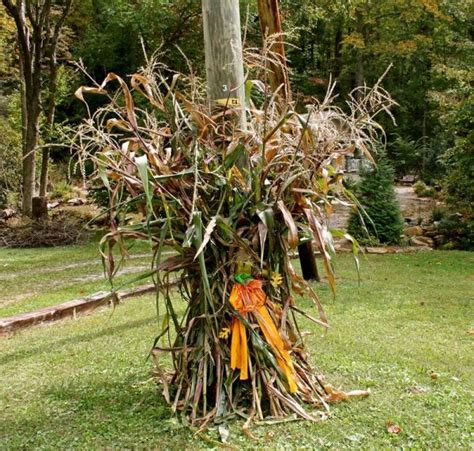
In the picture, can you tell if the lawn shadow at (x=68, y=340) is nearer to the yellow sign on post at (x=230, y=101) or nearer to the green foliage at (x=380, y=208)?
the yellow sign on post at (x=230, y=101)

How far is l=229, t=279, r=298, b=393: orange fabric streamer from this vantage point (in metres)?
2.40

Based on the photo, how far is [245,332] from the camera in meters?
2.43

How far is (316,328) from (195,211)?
6.75ft

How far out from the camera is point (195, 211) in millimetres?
2348

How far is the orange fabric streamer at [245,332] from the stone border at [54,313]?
6.52 ft

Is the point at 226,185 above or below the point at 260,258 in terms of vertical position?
above

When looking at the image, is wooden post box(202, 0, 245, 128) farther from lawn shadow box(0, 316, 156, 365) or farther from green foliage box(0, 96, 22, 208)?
green foliage box(0, 96, 22, 208)

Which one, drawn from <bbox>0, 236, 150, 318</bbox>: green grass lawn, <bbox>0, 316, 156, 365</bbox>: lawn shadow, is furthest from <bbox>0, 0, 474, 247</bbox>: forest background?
<bbox>0, 316, 156, 365</bbox>: lawn shadow

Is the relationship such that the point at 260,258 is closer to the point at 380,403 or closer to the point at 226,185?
the point at 226,185

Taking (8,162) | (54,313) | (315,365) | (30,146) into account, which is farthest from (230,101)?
(8,162)

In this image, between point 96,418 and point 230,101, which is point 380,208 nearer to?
point 230,101

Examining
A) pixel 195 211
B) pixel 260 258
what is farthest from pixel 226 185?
pixel 260 258

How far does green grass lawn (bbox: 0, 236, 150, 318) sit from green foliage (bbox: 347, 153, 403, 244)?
366cm

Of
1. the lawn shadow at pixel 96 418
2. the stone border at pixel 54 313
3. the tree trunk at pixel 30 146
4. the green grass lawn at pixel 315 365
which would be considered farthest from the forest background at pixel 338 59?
the lawn shadow at pixel 96 418
